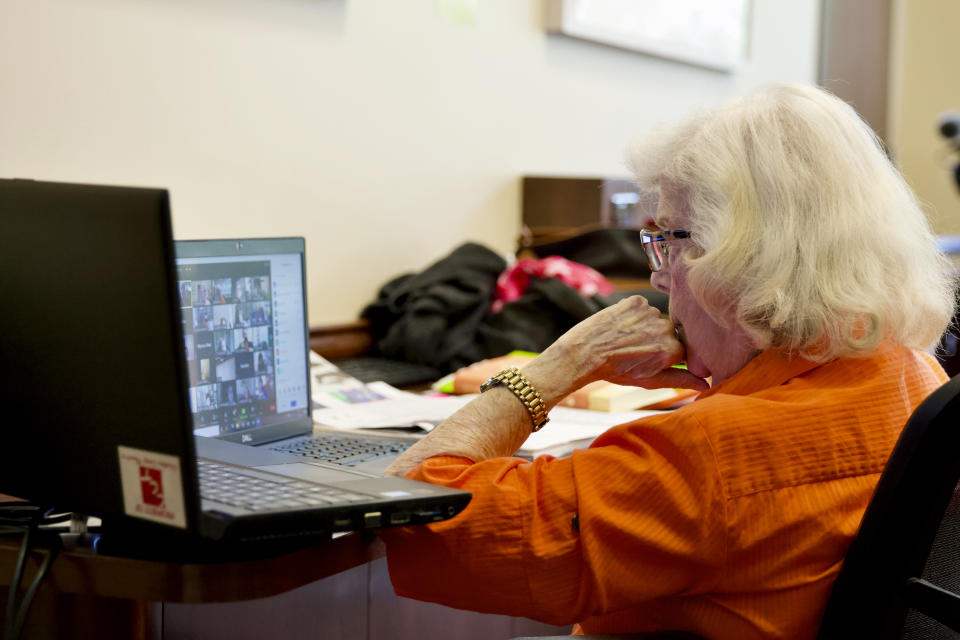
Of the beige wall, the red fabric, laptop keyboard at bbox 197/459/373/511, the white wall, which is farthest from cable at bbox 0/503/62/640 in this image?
the beige wall

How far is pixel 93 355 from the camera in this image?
77 cm

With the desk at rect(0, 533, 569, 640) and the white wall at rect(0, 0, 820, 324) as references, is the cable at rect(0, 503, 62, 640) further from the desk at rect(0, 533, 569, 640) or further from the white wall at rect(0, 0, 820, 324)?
the white wall at rect(0, 0, 820, 324)

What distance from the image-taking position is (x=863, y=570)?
0.88 metres

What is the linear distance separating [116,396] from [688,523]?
1.59 ft

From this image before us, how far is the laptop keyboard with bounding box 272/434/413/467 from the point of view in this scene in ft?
4.37

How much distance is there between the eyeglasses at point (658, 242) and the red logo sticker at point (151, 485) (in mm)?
609

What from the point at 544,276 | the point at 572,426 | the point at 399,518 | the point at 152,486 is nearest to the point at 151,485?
the point at 152,486

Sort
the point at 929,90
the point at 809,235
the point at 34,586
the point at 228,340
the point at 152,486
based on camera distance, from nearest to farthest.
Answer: the point at 152,486 → the point at 34,586 → the point at 809,235 → the point at 228,340 → the point at 929,90

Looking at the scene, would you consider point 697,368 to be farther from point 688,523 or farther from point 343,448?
point 343,448

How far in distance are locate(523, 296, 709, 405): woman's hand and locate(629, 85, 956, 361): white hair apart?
0.50ft

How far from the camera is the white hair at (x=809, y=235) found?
3.20ft

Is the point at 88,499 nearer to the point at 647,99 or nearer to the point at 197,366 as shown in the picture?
the point at 197,366

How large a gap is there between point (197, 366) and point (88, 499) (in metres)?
0.52

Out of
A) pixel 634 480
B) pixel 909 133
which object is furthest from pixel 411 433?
pixel 909 133
